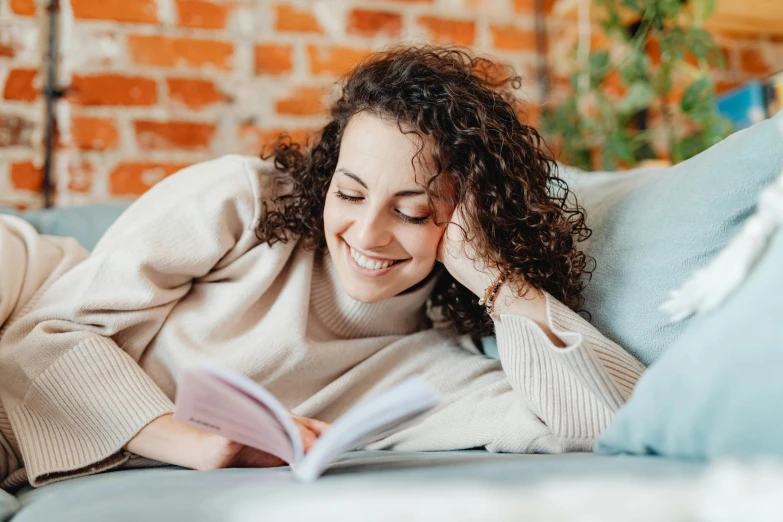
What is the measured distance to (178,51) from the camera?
1.89 meters

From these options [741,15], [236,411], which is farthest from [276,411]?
[741,15]

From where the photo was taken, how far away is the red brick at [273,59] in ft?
6.45

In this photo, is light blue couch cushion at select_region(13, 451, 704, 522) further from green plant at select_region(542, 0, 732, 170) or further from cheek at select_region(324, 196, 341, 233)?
green plant at select_region(542, 0, 732, 170)

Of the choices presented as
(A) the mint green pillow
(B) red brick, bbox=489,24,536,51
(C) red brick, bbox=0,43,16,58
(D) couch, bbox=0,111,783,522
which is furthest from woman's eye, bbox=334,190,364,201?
(B) red brick, bbox=489,24,536,51

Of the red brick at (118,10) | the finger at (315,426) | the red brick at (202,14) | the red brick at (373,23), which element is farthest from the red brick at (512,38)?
the finger at (315,426)

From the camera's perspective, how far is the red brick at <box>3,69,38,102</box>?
5.82 ft

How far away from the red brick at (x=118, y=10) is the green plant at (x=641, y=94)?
1.11 meters

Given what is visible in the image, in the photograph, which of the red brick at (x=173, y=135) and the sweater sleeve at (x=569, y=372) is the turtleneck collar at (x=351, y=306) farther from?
the red brick at (x=173, y=135)

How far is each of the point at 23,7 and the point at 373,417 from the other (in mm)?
1600

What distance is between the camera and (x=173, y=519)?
57 centimetres

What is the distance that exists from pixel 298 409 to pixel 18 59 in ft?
3.90

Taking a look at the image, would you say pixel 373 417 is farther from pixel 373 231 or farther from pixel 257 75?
pixel 257 75

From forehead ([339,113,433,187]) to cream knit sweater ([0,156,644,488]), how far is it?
231 mm

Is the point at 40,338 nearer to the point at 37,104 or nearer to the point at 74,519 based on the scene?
the point at 74,519
